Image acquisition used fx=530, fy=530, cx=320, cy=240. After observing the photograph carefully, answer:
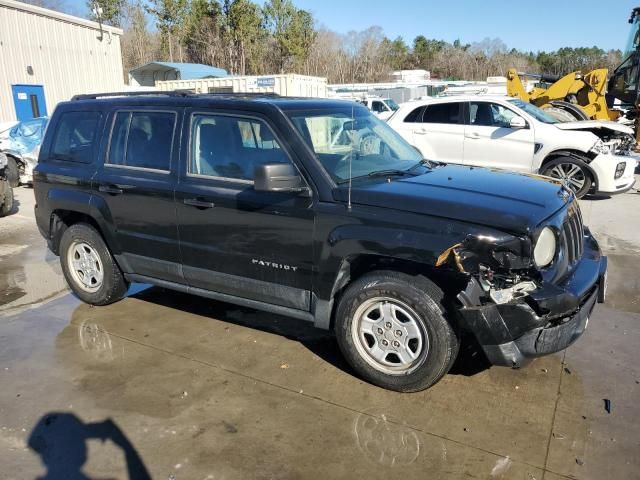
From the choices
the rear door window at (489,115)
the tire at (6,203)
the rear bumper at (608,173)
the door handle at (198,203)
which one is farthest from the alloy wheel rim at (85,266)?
the rear bumper at (608,173)

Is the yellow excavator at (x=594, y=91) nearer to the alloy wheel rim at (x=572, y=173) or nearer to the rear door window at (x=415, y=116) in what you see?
the alloy wheel rim at (x=572, y=173)

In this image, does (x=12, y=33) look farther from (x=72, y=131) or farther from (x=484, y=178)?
(x=484, y=178)

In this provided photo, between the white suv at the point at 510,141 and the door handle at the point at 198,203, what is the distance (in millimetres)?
6696

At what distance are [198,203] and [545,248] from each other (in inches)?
96.7

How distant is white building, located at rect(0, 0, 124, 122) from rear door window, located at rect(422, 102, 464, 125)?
1530cm

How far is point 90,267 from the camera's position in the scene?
16.4ft

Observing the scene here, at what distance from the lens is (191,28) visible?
48000 millimetres

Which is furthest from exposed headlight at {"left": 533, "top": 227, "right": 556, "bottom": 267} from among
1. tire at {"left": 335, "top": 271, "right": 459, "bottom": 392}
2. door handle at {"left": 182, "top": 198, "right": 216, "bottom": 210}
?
door handle at {"left": 182, "top": 198, "right": 216, "bottom": 210}

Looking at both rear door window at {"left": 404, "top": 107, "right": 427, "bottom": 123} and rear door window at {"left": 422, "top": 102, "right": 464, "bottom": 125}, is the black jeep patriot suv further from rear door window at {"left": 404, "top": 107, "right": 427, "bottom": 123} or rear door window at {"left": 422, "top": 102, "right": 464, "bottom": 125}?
rear door window at {"left": 404, "top": 107, "right": 427, "bottom": 123}

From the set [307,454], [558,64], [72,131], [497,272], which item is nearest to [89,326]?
[72,131]

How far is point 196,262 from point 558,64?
8434 cm

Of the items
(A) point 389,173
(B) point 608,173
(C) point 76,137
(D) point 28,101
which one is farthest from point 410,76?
(A) point 389,173

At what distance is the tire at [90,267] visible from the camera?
484 cm

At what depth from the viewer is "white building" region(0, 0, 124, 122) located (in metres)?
18.1
